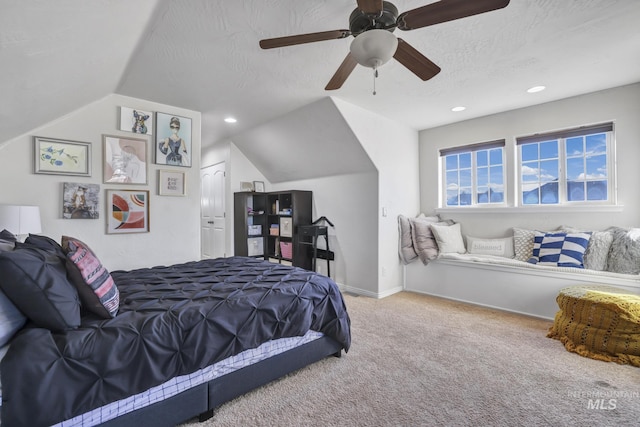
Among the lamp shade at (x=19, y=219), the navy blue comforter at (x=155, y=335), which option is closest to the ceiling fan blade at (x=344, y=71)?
the navy blue comforter at (x=155, y=335)

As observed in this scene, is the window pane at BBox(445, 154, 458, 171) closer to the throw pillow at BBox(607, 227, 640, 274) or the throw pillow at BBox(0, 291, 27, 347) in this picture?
the throw pillow at BBox(607, 227, 640, 274)

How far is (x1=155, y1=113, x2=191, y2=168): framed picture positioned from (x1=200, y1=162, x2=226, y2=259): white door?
1818 millimetres

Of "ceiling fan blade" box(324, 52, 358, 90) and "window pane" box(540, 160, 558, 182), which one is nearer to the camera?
"ceiling fan blade" box(324, 52, 358, 90)

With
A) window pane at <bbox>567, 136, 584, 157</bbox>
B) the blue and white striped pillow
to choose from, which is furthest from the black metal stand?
window pane at <bbox>567, 136, 584, 157</bbox>

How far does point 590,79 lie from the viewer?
288cm

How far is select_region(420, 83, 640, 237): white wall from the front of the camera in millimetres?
3025

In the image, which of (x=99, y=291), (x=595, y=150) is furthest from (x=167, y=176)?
(x=595, y=150)

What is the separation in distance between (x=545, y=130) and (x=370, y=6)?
10.6 ft

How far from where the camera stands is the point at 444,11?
144 cm

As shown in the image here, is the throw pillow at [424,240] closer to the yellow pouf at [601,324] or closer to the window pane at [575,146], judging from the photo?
the yellow pouf at [601,324]

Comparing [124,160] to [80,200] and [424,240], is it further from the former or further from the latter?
[424,240]

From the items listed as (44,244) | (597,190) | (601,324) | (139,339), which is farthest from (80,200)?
(597,190)

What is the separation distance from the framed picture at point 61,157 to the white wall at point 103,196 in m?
0.04

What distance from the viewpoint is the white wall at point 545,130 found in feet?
9.93
